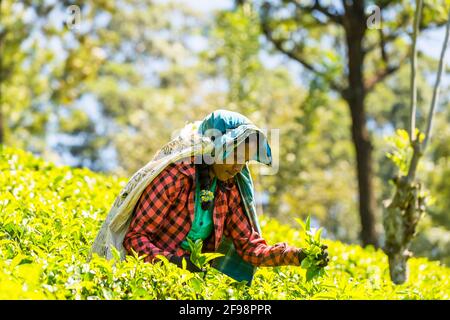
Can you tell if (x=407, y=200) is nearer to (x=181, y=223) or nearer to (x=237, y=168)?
(x=237, y=168)

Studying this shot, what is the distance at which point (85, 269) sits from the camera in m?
3.26

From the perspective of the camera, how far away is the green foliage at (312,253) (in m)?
3.57

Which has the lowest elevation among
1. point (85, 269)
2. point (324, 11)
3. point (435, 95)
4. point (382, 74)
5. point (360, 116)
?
point (85, 269)

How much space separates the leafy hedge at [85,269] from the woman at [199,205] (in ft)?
0.46

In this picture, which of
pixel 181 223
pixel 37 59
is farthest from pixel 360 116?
pixel 37 59

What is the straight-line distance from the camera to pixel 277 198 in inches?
782

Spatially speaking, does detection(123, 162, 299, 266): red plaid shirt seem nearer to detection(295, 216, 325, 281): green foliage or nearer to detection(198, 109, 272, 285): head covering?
detection(198, 109, 272, 285): head covering

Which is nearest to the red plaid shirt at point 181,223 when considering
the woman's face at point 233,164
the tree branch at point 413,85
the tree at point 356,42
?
the woman's face at point 233,164

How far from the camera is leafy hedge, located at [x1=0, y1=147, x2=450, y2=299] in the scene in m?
3.14

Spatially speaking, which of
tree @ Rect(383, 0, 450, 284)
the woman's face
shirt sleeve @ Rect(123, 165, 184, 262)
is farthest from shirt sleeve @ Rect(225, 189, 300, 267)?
tree @ Rect(383, 0, 450, 284)

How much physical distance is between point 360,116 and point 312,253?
913 centimetres

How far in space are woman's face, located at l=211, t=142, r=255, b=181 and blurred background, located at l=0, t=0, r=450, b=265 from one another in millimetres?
2753
